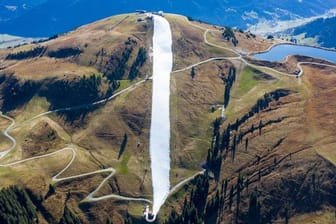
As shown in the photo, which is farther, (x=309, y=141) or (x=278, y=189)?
(x=309, y=141)

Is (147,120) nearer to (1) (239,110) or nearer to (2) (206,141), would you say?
(2) (206,141)

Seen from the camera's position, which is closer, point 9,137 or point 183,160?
point 183,160

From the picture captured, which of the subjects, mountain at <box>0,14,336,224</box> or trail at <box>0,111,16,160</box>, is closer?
mountain at <box>0,14,336,224</box>

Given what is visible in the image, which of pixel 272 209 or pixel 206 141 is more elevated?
pixel 206 141

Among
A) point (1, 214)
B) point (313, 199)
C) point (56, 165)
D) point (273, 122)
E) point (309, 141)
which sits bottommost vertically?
point (1, 214)

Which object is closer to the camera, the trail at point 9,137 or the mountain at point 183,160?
the mountain at point 183,160

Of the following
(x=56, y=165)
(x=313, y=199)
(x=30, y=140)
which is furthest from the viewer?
(x=30, y=140)

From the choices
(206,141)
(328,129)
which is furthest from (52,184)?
(328,129)

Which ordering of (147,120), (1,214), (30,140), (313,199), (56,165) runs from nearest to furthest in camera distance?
(1,214)
(313,199)
(56,165)
(30,140)
(147,120)

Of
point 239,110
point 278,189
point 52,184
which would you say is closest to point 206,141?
point 239,110

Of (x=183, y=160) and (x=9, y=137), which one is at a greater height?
(x=9, y=137)
